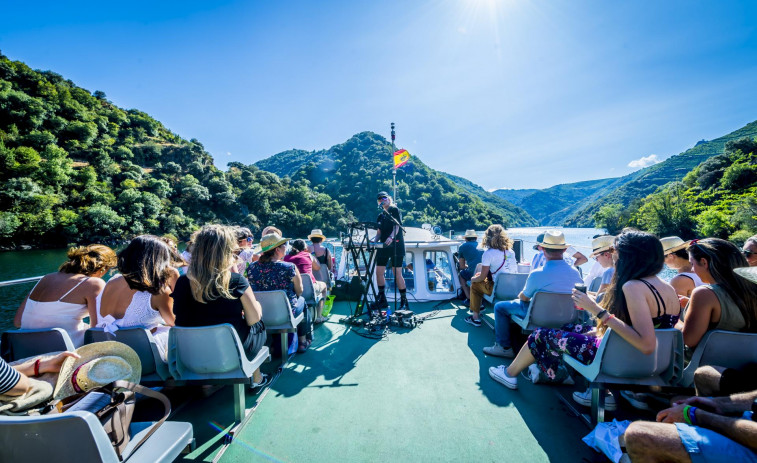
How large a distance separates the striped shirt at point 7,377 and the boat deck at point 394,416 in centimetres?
112

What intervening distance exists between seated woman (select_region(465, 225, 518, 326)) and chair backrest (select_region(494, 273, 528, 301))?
251 millimetres

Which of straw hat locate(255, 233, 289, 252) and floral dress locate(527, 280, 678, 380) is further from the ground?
straw hat locate(255, 233, 289, 252)

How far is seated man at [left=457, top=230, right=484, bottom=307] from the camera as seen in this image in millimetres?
5281

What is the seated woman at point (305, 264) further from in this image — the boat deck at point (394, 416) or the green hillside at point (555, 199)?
the green hillside at point (555, 199)

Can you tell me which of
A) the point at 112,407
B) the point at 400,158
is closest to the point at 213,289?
the point at 112,407

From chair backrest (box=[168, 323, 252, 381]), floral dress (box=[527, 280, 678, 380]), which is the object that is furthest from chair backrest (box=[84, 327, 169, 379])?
floral dress (box=[527, 280, 678, 380])

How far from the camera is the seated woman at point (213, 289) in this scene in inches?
78.5

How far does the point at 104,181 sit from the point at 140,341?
188 ft

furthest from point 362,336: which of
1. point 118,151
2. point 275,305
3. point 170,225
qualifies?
point 118,151

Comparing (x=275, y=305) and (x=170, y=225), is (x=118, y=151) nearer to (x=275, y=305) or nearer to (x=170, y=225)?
(x=170, y=225)

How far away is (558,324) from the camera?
292 centimetres

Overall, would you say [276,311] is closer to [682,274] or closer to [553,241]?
[553,241]

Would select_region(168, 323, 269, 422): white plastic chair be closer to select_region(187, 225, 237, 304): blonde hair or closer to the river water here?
select_region(187, 225, 237, 304): blonde hair

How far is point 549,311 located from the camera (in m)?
2.85
